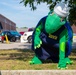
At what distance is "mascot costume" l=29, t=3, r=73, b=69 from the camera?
7.88m

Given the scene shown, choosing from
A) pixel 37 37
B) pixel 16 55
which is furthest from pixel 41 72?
pixel 16 55

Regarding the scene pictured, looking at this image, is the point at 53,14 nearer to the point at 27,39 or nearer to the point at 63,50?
the point at 63,50

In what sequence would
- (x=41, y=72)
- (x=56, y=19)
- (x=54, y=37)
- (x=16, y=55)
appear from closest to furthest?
1. (x=41, y=72)
2. (x=56, y=19)
3. (x=54, y=37)
4. (x=16, y=55)

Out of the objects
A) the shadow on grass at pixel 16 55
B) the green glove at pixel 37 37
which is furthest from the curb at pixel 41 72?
the shadow on grass at pixel 16 55

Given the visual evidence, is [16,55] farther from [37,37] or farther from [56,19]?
[56,19]

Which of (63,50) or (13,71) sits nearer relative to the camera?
(13,71)

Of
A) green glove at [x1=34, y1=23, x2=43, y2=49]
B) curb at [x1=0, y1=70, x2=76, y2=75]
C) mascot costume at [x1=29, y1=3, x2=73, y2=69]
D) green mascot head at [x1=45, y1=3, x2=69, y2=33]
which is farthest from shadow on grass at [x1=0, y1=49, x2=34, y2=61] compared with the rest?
curb at [x1=0, y1=70, x2=76, y2=75]

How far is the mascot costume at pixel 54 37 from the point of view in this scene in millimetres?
7885

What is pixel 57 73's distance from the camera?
6797 millimetres

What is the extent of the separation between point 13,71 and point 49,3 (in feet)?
23.2

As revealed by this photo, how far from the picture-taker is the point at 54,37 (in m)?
8.30

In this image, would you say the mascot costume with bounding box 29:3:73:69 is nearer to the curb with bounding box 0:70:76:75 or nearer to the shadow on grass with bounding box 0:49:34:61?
the curb with bounding box 0:70:76:75

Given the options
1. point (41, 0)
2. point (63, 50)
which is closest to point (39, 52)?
point (63, 50)

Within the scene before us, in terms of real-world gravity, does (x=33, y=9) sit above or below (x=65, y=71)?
above
